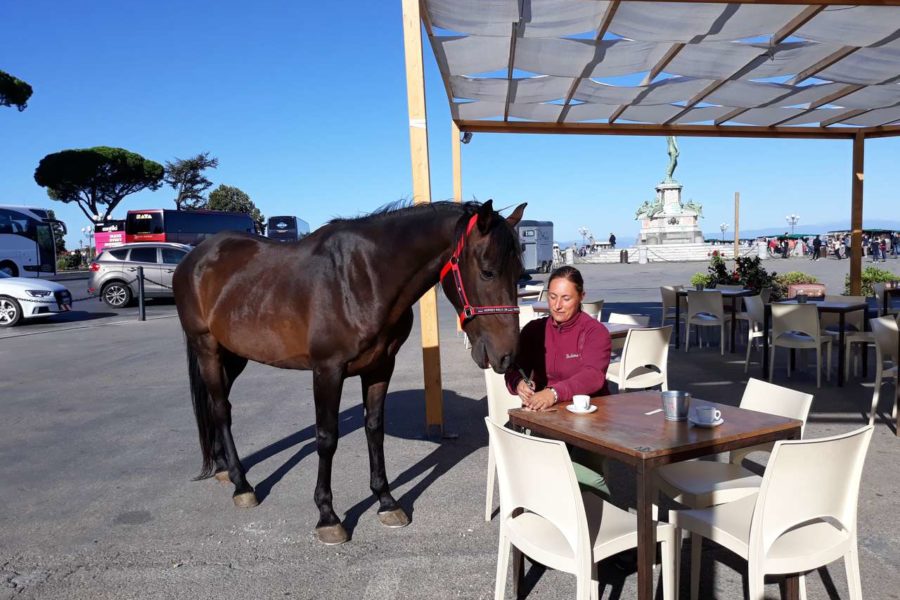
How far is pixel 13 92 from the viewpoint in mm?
33719

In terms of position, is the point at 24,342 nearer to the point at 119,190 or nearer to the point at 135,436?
the point at 135,436

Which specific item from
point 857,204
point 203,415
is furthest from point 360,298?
point 857,204

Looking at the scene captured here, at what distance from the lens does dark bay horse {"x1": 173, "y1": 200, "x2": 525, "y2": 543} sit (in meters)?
2.70

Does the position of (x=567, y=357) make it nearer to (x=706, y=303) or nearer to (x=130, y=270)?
(x=706, y=303)

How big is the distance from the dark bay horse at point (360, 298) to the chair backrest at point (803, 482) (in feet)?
3.53

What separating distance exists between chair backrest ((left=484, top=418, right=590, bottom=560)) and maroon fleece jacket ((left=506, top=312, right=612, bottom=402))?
71cm

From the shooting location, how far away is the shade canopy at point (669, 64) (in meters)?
5.27

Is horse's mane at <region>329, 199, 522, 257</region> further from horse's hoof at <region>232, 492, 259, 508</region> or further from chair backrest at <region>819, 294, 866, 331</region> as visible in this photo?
chair backrest at <region>819, 294, 866, 331</region>

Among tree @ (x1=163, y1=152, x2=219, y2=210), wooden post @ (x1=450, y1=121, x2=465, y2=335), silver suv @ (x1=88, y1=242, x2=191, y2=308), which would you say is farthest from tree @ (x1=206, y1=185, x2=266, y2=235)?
wooden post @ (x1=450, y1=121, x2=465, y2=335)

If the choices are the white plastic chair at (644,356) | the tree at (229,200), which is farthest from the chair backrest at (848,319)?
the tree at (229,200)

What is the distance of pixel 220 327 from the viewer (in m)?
3.88

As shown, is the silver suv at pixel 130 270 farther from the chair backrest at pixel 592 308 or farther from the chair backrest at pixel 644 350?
the chair backrest at pixel 644 350

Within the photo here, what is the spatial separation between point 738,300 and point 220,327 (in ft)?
28.0

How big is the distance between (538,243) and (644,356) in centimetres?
2956
